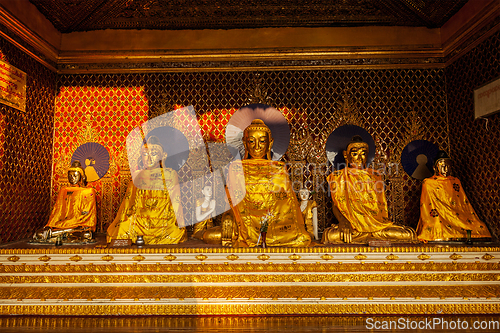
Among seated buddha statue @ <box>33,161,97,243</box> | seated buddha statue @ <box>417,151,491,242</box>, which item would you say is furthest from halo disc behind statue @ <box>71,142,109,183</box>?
seated buddha statue @ <box>417,151,491,242</box>

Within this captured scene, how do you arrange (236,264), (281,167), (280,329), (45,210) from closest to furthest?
(280,329)
(236,264)
(281,167)
(45,210)

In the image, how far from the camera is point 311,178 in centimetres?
566

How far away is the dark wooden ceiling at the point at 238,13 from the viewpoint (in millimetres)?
5129

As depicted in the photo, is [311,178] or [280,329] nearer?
[280,329]

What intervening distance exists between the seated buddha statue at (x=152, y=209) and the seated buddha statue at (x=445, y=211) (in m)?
3.55

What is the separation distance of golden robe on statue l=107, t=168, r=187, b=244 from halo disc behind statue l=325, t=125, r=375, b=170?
2719mm

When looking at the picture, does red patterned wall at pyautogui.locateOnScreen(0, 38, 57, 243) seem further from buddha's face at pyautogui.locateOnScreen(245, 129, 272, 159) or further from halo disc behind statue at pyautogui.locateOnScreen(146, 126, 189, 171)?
buddha's face at pyautogui.locateOnScreen(245, 129, 272, 159)

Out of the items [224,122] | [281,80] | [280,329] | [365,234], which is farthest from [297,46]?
[280,329]

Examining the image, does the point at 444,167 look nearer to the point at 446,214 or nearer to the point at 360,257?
the point at 446,214

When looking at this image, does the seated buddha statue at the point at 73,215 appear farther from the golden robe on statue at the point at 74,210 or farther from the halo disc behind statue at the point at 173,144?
the halo disc behind statue at the point at 173,144

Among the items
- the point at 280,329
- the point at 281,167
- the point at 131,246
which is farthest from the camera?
the point at 281,167

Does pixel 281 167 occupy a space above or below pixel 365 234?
above

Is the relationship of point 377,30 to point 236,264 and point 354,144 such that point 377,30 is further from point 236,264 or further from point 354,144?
point 236,264

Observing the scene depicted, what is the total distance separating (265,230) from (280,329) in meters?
1.19
